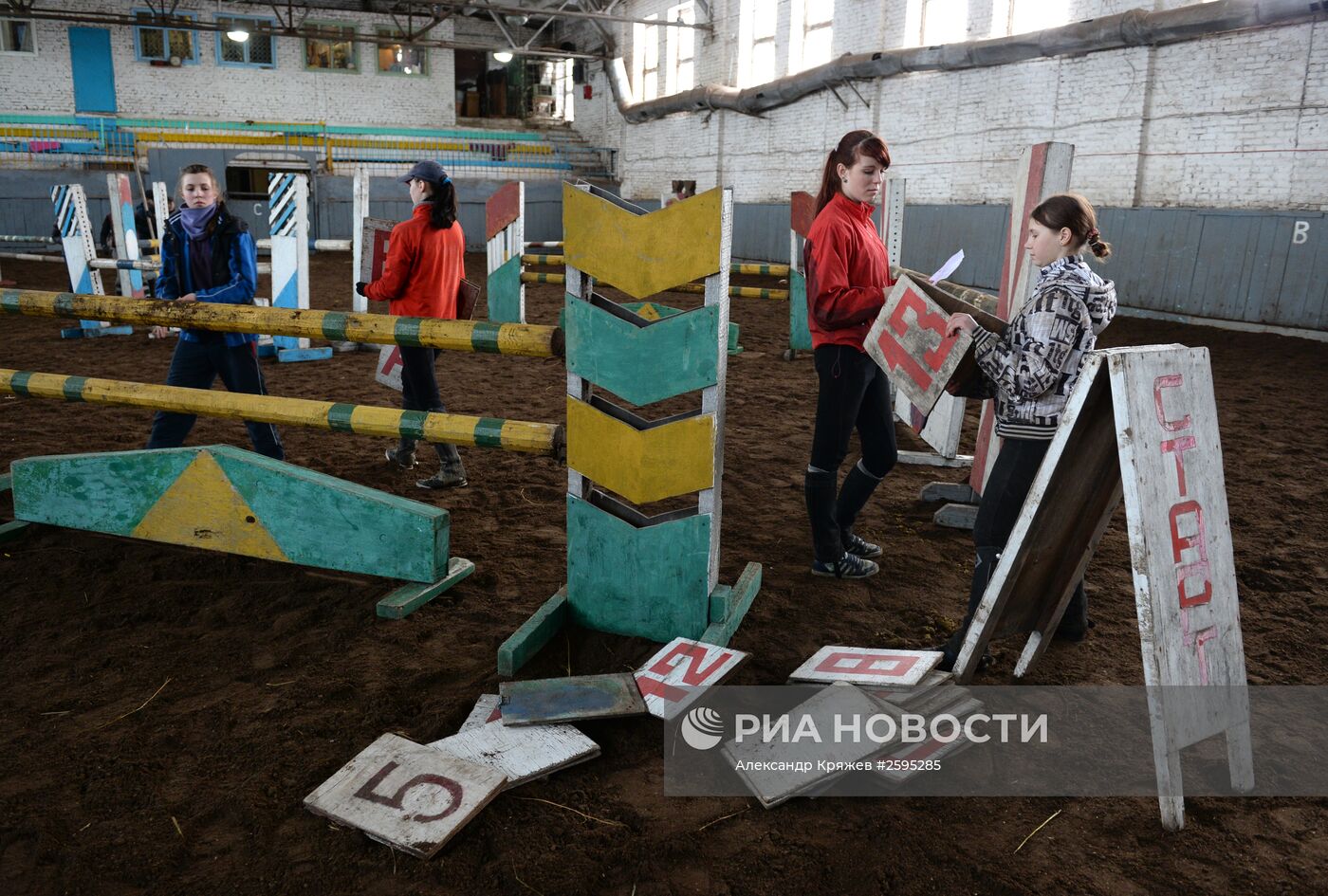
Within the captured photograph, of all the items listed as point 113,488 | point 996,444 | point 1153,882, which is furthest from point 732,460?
point 1153,882

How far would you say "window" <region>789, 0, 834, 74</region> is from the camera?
16.2m

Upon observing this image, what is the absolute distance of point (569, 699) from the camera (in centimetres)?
257

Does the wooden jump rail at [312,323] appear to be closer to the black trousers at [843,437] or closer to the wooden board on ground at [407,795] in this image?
the black trousers at [843,437]

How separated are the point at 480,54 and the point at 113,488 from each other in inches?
1147

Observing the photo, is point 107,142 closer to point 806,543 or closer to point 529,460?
point 529,460

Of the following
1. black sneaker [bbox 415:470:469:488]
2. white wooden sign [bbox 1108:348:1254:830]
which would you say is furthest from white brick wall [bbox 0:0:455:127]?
white wooden sign [bbox 1108:348:1254:830]

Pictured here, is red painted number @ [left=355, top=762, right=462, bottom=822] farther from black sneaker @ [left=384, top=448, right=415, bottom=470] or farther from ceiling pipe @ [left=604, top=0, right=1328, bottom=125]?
ceiling pipe @ [left=604, top=0, right=1328, bottom=125]

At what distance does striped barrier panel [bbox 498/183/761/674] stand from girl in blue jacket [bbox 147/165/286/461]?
2.09m

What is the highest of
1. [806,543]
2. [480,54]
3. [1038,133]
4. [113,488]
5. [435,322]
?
[480,54]

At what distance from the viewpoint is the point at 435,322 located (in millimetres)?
3049

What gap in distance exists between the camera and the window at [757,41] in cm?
1766

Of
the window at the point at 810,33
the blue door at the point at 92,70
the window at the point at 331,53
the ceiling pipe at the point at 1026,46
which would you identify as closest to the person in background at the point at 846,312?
the ceiling pipe at the point at 1026,46

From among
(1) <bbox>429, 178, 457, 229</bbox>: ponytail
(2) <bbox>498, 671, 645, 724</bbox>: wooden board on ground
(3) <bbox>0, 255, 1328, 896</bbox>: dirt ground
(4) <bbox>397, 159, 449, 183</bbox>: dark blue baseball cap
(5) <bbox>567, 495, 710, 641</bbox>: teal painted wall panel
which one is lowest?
(3) <bbox>0, 255, 1328, 896</bbox>: dirt ground

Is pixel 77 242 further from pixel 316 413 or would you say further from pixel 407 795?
pixel 407 795
